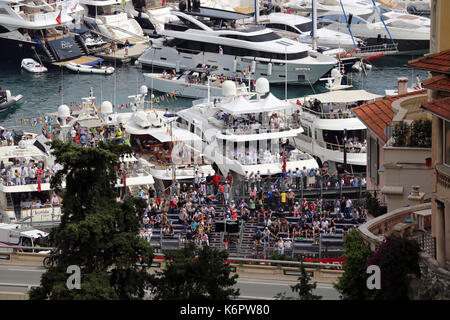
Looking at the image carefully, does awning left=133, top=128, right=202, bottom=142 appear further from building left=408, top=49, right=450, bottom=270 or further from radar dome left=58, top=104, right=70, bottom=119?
building left=408, top=49, right=450, bottom=270

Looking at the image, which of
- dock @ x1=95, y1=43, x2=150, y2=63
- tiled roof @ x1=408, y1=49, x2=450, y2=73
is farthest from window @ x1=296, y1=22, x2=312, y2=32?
tiled roof @ x1=408, y1=49, x2=450, y2=73

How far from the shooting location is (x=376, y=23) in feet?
347

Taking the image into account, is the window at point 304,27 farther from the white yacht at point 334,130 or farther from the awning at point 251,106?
the awning at point 251,106

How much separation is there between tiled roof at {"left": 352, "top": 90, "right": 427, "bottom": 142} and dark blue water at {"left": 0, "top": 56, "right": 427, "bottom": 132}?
4000 cm

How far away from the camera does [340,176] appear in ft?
165

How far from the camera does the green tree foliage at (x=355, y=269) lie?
83.3 feet

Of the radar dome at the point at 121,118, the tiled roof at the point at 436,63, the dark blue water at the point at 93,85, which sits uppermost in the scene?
the tiled roof at the point at 436,63

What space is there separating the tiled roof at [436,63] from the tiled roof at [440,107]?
988mm

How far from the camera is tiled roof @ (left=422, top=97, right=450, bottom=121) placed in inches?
900

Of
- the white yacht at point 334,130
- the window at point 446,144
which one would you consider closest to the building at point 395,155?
the window at point 446,144

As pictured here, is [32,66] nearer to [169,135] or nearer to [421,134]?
[169,135]

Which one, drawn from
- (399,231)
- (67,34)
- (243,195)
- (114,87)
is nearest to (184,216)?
(243,195)

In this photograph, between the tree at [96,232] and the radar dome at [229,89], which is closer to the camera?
the tree at [96,232]
